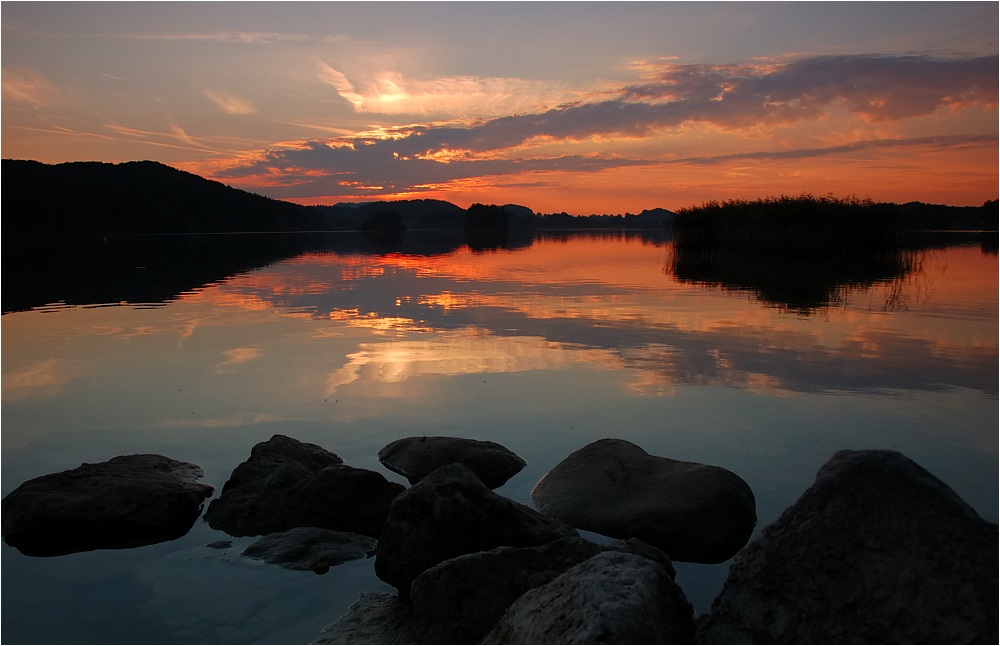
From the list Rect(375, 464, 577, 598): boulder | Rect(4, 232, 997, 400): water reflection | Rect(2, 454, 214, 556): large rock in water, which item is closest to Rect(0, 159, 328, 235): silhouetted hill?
Rect(4, 232, 997, 400): water reflection

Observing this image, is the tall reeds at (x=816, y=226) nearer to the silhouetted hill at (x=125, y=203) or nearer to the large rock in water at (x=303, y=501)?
the large rock in water at (x=303, y=501)

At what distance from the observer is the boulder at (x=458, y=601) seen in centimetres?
466

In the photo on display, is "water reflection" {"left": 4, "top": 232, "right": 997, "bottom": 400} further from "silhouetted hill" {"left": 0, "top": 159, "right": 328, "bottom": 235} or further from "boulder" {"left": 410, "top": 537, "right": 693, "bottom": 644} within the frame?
"silhouetted hill" {"left": 0, "top": 159, "right": 328, "bottom": 235}

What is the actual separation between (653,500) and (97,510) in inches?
181

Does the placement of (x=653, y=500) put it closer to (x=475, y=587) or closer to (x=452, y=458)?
(x=452, y=458)

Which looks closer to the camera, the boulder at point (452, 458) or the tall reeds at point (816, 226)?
the boulder at point (452, 458)

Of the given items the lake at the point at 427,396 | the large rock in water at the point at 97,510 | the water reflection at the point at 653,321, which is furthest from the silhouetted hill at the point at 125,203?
the large rock in water at the point at 97,510

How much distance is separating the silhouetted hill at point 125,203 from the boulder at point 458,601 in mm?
133694

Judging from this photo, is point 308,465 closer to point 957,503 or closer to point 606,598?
point 606,598

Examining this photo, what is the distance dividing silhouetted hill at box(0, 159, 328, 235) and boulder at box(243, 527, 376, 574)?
434ft

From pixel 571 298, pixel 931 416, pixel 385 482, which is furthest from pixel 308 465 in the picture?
pixel 571 298

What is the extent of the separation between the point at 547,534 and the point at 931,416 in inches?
223

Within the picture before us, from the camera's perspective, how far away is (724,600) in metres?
4.38

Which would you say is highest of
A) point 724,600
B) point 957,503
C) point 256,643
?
point 957,503
